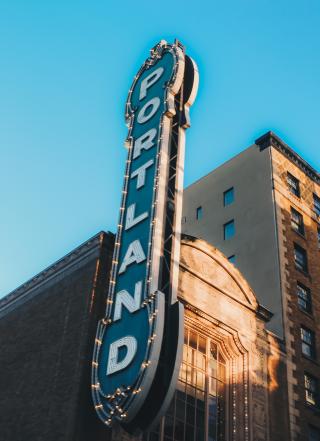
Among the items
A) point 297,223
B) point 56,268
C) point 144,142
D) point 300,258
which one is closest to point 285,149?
point 297,223

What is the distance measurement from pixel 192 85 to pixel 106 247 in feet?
25.7

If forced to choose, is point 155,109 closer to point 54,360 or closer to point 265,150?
point 54,360

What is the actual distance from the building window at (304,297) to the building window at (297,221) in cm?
407

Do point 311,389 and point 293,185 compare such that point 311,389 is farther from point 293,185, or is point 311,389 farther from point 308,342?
point 293,185

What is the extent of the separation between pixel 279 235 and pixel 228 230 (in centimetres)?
468

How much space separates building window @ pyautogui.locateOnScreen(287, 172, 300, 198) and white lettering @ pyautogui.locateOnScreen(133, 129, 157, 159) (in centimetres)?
1682

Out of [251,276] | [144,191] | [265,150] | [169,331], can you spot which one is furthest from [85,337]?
[265,150]

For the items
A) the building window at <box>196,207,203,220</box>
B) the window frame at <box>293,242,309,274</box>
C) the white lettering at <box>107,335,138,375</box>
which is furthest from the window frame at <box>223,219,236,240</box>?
the white lettering at <box>107,335,138,375</box>

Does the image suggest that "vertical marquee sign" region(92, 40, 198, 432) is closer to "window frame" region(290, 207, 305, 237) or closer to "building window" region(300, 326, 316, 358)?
"building window" region(300, 326, 316, 358)

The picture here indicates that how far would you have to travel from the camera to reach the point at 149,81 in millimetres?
27188

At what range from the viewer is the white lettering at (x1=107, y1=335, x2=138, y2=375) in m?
18.6

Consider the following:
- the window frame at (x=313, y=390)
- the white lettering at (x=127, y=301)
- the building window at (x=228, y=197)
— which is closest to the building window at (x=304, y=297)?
the window frame at (x=313, y=390)

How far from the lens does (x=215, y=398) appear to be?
2458 centimetres

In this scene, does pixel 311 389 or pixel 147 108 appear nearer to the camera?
pixel 147 108
